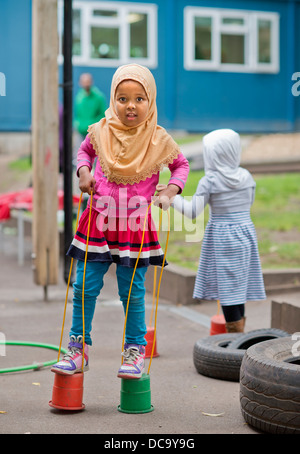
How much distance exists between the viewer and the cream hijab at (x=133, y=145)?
409 cm

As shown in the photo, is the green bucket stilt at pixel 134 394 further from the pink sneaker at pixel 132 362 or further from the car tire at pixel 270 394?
the car tire at pixel 270 394

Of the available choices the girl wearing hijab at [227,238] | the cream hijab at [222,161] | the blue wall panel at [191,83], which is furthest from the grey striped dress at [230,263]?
the blue wall panel at [191,83]

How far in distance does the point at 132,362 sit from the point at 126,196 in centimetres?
83

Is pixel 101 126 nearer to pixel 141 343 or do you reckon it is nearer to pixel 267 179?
pixel 141 343

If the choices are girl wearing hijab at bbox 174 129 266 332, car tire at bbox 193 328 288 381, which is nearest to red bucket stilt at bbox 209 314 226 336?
girl wearing hijab at bbox 174 129 266 332

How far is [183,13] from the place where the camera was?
19.0 m

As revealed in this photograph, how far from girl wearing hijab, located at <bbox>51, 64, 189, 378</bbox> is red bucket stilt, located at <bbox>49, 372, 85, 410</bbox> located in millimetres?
55

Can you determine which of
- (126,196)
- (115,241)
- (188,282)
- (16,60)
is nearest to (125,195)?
(126,196)

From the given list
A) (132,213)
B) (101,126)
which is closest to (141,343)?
(132,213)

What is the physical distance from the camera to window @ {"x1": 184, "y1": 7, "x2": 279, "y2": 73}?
62.7ft

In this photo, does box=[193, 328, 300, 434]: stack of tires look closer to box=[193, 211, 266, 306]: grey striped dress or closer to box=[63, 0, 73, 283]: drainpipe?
box=[193, 211, 266, 306]: grey striped dress

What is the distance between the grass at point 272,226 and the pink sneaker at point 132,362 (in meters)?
3.78

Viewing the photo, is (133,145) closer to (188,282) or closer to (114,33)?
(188,282)

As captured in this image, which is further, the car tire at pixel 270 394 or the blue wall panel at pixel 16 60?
the blue wall panel at pixel 16 60
